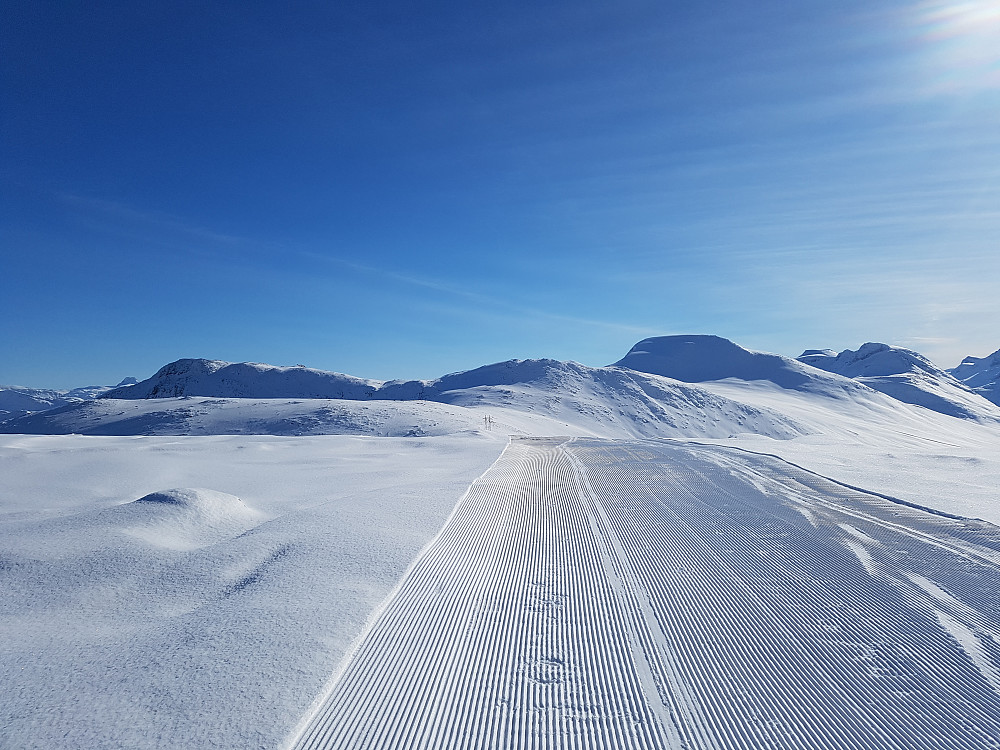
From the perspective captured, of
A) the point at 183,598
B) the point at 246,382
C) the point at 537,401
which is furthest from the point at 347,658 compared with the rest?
the point at 246,382

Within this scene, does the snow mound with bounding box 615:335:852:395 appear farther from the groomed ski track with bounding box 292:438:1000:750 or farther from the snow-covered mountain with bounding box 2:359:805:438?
the groomed ski track with bounding box 292:438:1000:750

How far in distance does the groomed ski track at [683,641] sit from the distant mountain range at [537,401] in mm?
30270

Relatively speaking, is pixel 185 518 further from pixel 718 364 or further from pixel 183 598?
pixel 718 364

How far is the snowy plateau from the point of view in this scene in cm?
422

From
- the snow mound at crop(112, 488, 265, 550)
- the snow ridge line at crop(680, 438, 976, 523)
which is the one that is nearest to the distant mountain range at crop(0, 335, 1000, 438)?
the snow ridge line at crop(680, 438, 976, 523)

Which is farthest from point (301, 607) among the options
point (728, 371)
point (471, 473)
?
point (728, 371)

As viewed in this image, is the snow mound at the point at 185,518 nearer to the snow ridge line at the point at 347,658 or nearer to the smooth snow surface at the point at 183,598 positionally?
the smooth snow surface at the point at 183,598

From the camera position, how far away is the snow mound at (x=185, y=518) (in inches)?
343

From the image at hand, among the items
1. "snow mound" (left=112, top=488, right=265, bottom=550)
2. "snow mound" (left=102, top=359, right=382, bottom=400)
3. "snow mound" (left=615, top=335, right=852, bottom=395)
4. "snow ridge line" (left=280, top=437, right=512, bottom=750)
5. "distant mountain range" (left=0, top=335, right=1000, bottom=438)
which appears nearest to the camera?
"snow ridge line" (left=280, top=437, right=512, bottom=750)

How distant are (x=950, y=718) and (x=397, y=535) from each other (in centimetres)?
693

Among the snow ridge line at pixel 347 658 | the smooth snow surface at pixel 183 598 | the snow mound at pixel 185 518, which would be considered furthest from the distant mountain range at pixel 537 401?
the snow ridge line at pixel 347 658

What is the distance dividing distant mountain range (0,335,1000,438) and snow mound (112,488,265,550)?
2770cm

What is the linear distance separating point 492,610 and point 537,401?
2785 inches

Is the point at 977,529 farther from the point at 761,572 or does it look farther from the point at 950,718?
the point at 950,718
